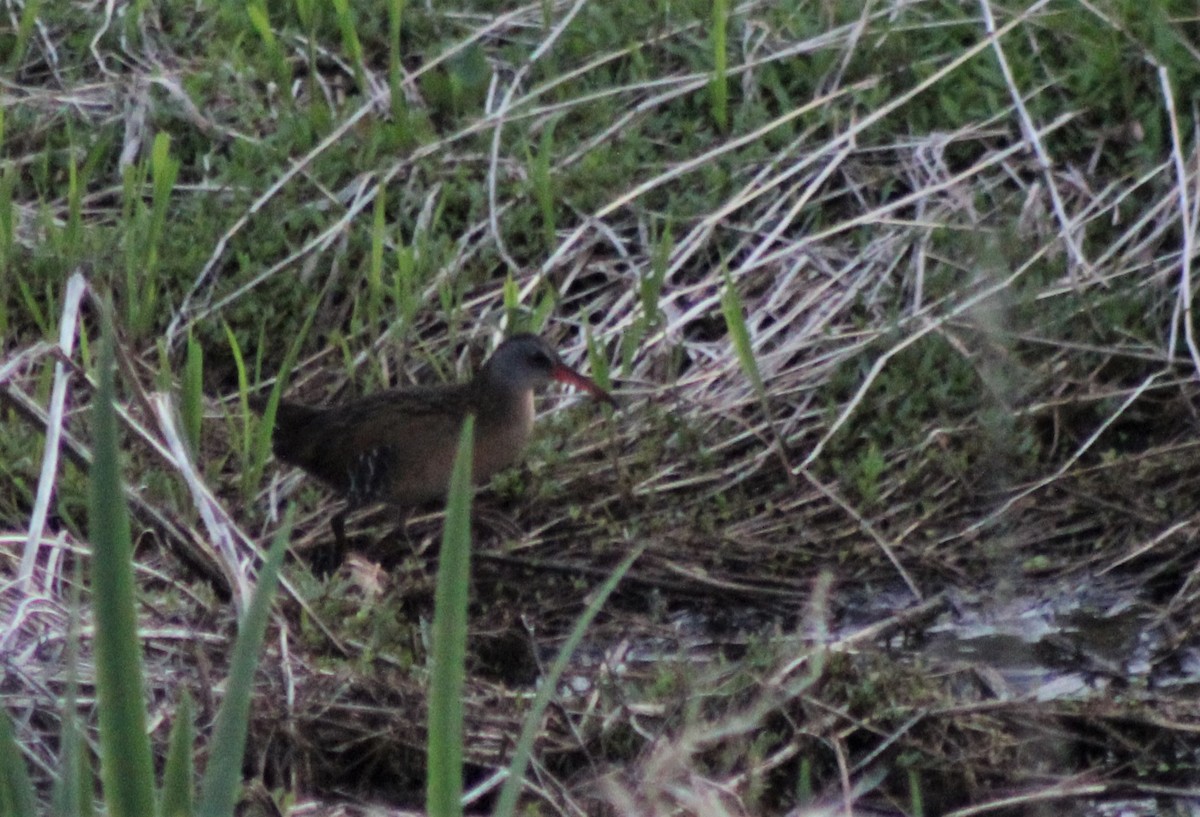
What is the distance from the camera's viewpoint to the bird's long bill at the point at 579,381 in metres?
5.25

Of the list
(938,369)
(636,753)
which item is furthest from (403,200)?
(636,753)

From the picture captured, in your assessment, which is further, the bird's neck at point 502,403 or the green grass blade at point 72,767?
the bird's neck at point 502,403

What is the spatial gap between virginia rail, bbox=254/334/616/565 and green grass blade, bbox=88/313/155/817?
3.02m

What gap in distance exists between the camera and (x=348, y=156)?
20.8 ft

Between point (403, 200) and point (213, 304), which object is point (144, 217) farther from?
point (403, 200)

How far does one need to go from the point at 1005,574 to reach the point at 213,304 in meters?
4.14

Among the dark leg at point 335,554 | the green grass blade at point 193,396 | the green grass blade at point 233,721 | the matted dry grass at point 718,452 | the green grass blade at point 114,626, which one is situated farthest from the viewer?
the dark leg at point 335,554

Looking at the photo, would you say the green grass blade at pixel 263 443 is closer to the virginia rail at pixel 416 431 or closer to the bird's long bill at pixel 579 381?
the virginia rail at pixel 416 431

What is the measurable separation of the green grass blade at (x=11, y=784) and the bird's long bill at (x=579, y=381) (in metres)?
3.21

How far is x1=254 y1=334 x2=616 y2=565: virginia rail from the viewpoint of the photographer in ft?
16.8

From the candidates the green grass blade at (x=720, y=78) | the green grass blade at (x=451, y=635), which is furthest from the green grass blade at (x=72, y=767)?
the green grass blade at (x=720, y=78)

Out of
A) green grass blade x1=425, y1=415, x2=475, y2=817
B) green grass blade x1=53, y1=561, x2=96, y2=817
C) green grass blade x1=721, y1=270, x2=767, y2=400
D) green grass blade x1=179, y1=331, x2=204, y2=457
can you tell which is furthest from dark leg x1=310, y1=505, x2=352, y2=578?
green grass blade x1=425, y1=415, x2=475, y2=817

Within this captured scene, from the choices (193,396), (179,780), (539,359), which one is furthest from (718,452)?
(179,780)

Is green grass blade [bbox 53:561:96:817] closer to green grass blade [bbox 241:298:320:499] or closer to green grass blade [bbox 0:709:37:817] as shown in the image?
green grass blade [bbox 0:709:37:817]
